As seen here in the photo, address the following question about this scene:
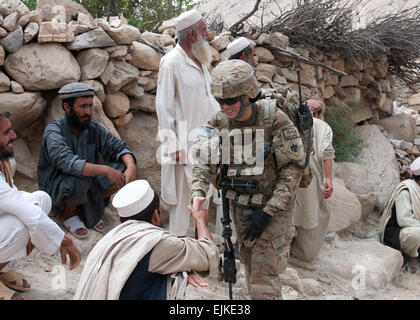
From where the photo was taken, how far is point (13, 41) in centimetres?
368

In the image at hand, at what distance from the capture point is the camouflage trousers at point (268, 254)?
8.96 feet

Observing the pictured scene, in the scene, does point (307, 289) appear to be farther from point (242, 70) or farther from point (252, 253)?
point (242, 70)

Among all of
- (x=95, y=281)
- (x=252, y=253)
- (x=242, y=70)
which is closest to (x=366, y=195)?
(x=252, y=253)

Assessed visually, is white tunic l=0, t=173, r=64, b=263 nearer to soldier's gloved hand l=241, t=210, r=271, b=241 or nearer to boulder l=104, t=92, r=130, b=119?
soldier's gloved hand l=241, t=210, r=271, b=241

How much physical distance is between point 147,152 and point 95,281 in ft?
8.77

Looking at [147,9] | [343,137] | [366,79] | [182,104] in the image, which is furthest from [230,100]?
[147,9]

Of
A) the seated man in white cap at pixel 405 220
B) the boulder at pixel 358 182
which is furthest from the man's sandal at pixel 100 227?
the boulder at pixel 358 182

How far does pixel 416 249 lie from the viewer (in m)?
4.90

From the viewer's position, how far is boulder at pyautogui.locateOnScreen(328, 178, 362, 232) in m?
5.14

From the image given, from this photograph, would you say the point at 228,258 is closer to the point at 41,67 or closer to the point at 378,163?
the point at 41,67

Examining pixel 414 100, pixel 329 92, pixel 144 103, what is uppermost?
pixel 144 103

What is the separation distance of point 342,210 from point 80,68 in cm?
327

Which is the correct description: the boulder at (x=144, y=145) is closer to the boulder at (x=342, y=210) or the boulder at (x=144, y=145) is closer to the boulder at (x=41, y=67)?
the boulder at (x=41, y=67)

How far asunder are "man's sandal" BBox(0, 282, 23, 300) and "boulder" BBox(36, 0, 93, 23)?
2376 mm
